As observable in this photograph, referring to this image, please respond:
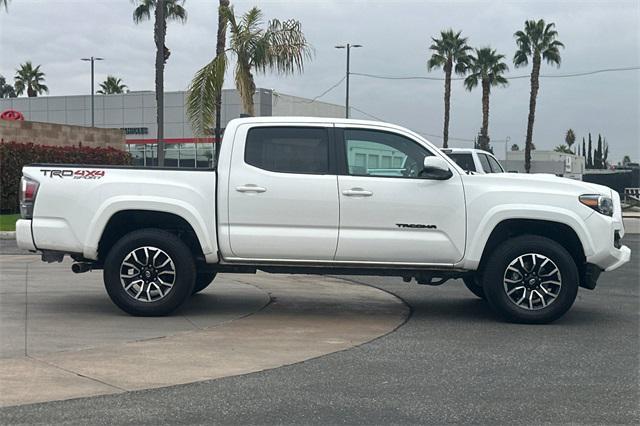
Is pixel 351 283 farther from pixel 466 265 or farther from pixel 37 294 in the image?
pixel 37 294

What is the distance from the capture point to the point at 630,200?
41500 millimetres

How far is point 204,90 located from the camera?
19578 mm

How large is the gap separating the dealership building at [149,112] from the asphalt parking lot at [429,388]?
1577 inches

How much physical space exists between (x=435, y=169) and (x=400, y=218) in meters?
0.59

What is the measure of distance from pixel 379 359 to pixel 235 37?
15453mm

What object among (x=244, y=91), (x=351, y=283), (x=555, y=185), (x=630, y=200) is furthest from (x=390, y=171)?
(x=630, y=200)

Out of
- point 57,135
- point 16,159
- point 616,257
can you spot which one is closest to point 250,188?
point 616,257

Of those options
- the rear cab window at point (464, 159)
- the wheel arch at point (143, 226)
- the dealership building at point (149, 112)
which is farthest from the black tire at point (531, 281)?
the dealership building at point (149, 112)

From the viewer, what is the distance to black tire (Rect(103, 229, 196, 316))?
7.82 metres

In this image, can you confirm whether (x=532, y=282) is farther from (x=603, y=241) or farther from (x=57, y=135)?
(x=57, y=135)

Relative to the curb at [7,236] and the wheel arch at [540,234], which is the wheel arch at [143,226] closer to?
the wheel arch at [540,234]

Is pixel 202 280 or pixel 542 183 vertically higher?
pixel 542 183

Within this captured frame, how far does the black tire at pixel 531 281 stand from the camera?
7828 millimetres

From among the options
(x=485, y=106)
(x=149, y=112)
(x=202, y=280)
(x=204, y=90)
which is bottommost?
(x=202, y=280)
